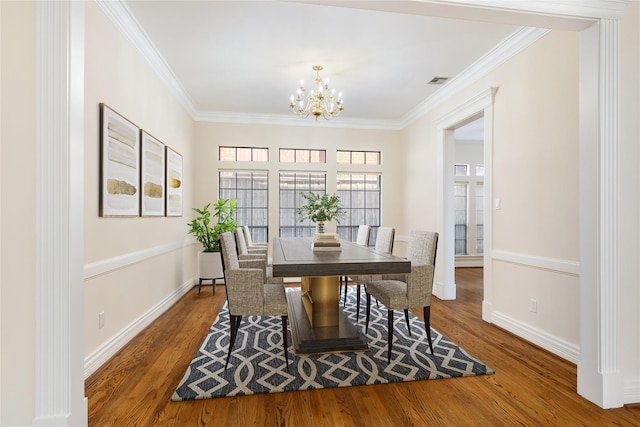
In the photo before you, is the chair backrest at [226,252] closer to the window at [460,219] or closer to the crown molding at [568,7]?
the crown molding at [568,7]

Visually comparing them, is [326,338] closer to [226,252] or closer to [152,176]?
[226,252]

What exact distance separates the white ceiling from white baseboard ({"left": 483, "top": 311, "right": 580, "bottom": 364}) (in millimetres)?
Answer: 2788

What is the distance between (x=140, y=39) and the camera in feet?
10.4

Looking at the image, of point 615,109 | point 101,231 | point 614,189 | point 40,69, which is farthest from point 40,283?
point 615,109

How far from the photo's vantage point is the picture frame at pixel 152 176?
3.33m

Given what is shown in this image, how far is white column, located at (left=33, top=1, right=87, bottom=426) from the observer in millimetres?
1414

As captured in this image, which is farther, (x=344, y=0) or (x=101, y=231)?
(x=101, y=231)

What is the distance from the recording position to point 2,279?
1415mm

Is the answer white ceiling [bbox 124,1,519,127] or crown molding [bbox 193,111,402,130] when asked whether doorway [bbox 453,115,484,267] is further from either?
white ceiling [bbox 124,1,519,127]

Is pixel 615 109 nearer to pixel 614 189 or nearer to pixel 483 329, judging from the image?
pixel 614 189

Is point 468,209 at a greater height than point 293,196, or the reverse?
point 293,196

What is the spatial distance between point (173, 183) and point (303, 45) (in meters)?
2.46

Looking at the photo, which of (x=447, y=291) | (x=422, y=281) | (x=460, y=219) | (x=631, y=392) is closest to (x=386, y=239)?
(x=422, y=281)

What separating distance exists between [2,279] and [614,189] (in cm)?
327
